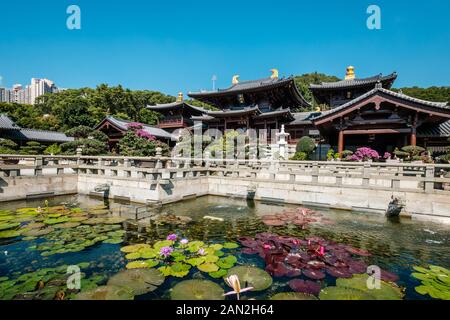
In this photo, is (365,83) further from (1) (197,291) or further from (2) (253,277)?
(1) (197,291)

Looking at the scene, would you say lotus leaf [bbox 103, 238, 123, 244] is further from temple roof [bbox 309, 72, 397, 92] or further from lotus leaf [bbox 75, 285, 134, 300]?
temple roof [bbox 309, 72, 397, 92]

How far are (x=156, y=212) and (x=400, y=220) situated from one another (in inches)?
376

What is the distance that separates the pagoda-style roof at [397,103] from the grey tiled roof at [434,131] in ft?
6.67

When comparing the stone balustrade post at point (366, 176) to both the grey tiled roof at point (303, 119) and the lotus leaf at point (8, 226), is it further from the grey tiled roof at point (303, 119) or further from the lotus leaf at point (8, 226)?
the grey tiled roof at point (303, 119)

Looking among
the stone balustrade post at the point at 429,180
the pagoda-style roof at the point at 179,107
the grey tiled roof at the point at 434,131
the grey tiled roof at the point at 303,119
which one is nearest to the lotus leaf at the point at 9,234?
the stone balustrade post at the point at 429,180

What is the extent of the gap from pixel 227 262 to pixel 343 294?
7.64 feet

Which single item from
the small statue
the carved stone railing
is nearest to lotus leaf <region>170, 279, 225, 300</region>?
the carved stone railing

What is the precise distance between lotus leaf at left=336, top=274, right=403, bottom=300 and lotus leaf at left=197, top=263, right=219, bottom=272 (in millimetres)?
2340

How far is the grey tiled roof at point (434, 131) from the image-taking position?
17686 millimetres

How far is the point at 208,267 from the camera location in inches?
199

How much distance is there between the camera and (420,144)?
19.1m

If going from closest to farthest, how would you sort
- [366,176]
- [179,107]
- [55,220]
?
[55,220], [366,176], [179,107]

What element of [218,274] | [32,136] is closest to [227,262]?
[218,274]
